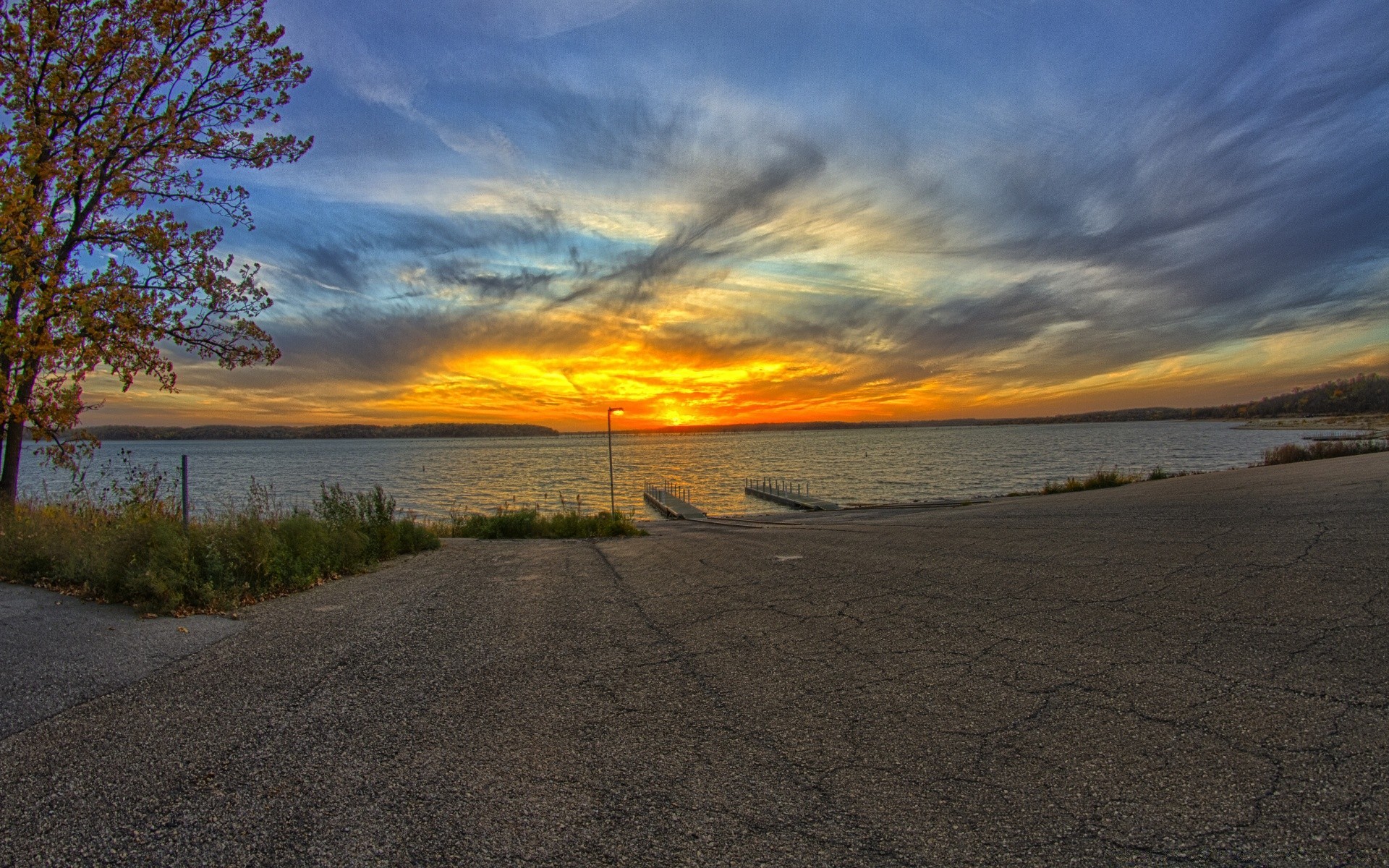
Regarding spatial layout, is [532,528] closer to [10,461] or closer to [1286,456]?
[10,461]

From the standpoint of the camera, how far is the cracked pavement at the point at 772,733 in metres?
2.79

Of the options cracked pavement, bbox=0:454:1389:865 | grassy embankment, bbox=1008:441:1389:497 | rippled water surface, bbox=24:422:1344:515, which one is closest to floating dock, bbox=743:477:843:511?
rippled water surface, bbox=24:422:1344:515

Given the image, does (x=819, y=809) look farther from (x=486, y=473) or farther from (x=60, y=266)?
(x=486, y=473)

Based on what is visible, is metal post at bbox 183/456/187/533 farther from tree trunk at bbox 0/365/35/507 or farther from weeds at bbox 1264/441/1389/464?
weeds at bbox 1264/441/1389/464

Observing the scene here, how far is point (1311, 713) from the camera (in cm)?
363

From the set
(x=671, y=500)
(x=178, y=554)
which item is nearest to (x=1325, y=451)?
(x=671, y=500)

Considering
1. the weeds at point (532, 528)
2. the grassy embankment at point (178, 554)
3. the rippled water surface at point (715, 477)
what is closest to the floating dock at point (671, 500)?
the rippled water surface at point (715, 477)

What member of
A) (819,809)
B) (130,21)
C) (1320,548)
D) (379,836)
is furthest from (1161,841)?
(130,21)

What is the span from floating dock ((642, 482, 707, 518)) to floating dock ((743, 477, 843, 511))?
5490 millimetres

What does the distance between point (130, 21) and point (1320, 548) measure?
757 inches

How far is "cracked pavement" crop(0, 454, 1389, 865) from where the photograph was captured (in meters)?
2.79

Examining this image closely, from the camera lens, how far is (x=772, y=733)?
3.80m

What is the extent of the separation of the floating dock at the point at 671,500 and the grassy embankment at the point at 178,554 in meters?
25.0

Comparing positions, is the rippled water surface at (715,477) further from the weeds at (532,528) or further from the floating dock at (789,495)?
the weeds at (532,528)
